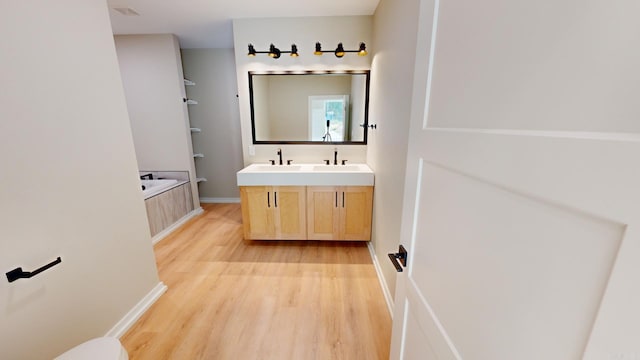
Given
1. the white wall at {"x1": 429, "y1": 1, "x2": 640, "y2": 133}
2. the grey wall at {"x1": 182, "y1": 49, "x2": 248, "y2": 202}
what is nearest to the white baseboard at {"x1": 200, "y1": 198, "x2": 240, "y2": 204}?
the grey wall at {"x1": 182, "y1": 49, "x2": 248, "y2": 202}

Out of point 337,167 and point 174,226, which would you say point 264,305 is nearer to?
point 337,167

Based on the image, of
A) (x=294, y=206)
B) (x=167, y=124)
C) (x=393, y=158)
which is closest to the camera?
(x=393, y=158)

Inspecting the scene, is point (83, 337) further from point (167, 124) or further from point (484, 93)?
point (167, 124)

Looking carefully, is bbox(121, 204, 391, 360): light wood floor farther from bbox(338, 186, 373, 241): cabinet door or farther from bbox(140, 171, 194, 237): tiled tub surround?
bbox(140, 171, 194, 237): tiled tub surround

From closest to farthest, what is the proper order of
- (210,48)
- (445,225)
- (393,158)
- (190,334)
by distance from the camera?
1. (445,225)
2. (190,334)
3. (393,158)
4. (210,48)

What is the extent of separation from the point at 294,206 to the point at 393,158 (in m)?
1.27

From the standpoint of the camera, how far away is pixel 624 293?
12.0 inches

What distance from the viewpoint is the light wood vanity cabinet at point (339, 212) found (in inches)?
102

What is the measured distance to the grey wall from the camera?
3729 mm

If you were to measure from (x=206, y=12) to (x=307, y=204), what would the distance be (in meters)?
2.23

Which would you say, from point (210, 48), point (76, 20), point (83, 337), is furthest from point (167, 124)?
point (83, 337)

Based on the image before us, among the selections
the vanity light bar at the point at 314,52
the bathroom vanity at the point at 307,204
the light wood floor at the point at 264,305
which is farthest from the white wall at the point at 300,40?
the light wood floor at the point at 264,305

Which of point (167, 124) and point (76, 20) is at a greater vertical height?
point (76, 20)

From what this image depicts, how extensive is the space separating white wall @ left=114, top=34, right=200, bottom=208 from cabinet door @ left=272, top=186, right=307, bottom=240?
5.84 ft
